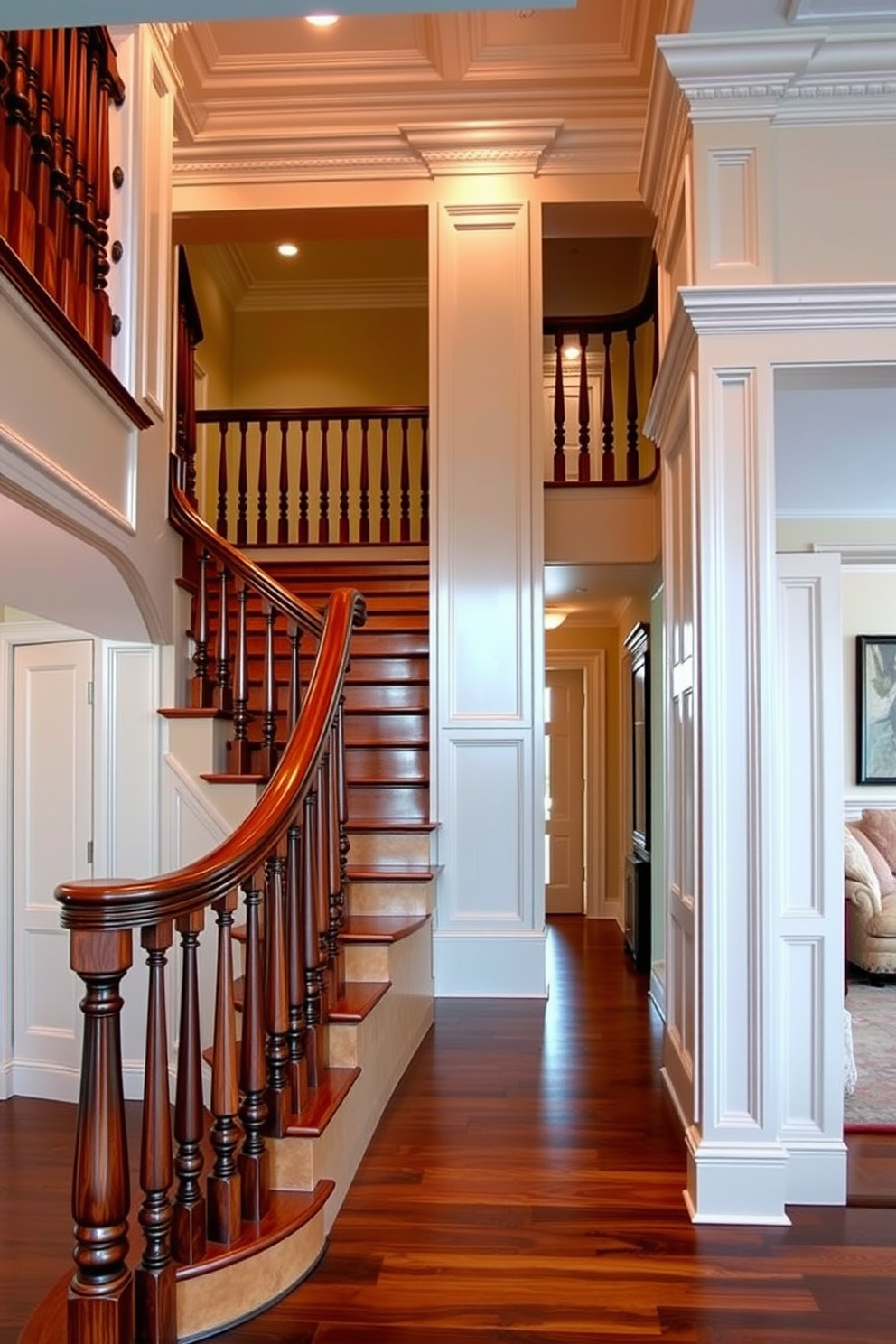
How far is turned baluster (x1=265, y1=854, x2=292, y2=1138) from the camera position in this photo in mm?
2293

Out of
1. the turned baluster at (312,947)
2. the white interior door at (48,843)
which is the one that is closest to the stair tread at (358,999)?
the turned baluster at (312,947)

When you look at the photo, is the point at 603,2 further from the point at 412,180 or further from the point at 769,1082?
the point at 769,1082

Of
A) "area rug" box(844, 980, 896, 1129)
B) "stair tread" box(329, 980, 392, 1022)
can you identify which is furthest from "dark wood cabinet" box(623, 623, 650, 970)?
"stair tread" box(329, 980, 392, 1022)

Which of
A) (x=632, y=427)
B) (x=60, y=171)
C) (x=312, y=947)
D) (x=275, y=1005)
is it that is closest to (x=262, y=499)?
(x=632, y=427)

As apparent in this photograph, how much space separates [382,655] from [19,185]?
271 cm

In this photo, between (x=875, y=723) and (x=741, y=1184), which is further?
Result: (x=875, y=723)

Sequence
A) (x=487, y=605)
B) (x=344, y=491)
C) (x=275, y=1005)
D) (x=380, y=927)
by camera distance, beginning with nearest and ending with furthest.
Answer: (x=275, y=1005), (x=380, y=927), (x=487, y=605), (x=344, y=491)

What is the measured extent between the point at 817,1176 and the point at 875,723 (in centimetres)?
498

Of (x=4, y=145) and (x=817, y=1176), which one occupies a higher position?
(x=4, y=145)

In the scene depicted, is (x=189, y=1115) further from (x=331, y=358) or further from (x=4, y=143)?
(x=331, y=358)

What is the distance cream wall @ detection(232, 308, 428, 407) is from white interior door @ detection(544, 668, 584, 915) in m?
2.88

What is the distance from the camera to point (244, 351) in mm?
8617

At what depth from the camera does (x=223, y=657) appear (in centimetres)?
398

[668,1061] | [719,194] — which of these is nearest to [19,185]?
[719,194]
